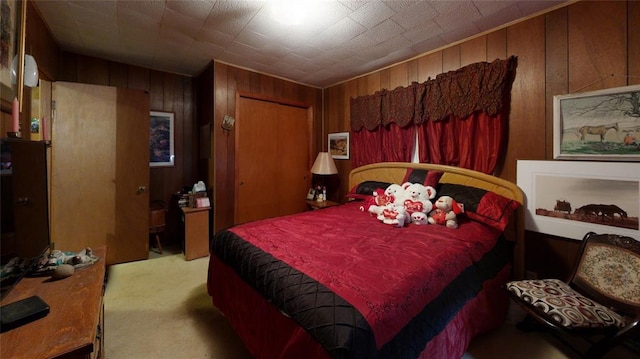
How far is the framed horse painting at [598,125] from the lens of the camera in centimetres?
181

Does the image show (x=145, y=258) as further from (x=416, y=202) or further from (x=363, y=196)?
(x=416, y=202)

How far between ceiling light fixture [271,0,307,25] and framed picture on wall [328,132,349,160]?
191 centimetres

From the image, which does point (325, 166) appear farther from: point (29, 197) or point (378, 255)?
point (29, 197)

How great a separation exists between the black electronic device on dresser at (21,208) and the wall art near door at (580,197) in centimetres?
327

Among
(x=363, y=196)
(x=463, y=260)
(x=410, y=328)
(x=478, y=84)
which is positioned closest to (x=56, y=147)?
(x=363, y=196)

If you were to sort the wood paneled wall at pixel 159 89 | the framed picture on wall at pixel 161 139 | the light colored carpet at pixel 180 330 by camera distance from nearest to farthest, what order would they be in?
the light colored carpet at pixel 180 330 → the wood paneled wall at pixel 159 89 → the framed picture on wall at pixel 161 139

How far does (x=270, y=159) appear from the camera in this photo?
3.84m

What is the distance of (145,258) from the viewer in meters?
3.21

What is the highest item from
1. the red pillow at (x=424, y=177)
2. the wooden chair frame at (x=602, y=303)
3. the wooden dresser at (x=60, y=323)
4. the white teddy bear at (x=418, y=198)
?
the red pillow at (x=424, y=177)

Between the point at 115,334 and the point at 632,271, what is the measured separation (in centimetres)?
345

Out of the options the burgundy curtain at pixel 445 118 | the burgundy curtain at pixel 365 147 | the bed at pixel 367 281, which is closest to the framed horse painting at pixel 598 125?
the burgundy curtain at pixel 445 118

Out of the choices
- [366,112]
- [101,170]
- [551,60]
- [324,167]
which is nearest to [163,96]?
[101,170]

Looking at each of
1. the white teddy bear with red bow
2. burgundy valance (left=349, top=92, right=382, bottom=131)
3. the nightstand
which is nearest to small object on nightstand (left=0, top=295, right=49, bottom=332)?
the white teddy bear with red bow

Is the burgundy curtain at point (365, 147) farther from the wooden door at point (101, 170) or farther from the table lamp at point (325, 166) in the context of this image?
the wooden door at point (101, 170)
